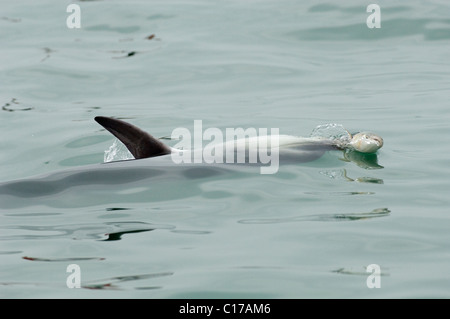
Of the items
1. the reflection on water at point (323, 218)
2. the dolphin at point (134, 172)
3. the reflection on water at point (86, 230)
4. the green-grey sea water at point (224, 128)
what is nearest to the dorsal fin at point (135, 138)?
the dolphin at point (134, 172)

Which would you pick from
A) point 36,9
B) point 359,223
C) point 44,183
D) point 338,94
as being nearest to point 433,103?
point 338,94

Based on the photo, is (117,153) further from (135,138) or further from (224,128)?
(224,128)

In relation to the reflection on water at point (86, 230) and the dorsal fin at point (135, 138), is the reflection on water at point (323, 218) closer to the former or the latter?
the reflection on water at point (86, 230)

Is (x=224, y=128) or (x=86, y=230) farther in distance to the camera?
(x=224, y=128)

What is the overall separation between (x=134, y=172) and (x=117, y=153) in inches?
50.2

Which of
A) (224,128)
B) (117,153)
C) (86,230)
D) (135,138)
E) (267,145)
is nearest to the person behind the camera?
(86,230)

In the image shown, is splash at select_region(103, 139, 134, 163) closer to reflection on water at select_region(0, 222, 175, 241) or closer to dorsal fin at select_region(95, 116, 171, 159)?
dorsal fin at select_region(95, 116, 171, 159)

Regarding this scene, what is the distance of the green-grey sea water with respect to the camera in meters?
5.30

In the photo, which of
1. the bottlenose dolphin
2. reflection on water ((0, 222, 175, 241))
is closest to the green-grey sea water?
reflection on water ((0, 222, 175, 241))

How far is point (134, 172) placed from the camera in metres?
6.84

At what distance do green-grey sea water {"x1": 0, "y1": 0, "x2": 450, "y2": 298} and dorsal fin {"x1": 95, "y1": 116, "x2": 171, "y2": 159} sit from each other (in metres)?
0.33

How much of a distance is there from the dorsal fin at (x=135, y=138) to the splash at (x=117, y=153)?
0.92 metres

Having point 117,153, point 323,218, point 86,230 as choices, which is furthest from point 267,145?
point 86,230

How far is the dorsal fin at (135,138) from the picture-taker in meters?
6.69
